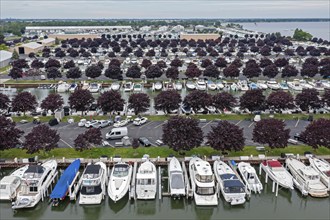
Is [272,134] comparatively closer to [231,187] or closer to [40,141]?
A: [231,187]

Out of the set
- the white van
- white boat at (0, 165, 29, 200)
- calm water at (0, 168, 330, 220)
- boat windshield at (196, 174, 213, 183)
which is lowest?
calm water at (0, 168, 330, 220)

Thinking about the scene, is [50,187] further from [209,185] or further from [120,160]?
[209,185]

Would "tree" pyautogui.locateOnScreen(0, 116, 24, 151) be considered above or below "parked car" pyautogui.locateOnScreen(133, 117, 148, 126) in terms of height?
above

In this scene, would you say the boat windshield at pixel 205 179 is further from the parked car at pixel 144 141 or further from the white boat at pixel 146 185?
the parked car at pixel 144 141

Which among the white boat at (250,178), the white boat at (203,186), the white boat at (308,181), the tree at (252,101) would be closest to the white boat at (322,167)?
the white boat at (308,181)

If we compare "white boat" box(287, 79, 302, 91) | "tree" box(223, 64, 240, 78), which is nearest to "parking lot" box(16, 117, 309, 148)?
"white boat" box(287, 79, 302, 91)

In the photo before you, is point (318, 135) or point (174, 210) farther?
point (318, 135)

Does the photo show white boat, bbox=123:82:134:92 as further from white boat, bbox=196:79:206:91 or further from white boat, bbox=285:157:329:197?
white boat, bbox=285:157:329:197

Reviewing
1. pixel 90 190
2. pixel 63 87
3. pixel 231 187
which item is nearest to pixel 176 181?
pixel 231 187
